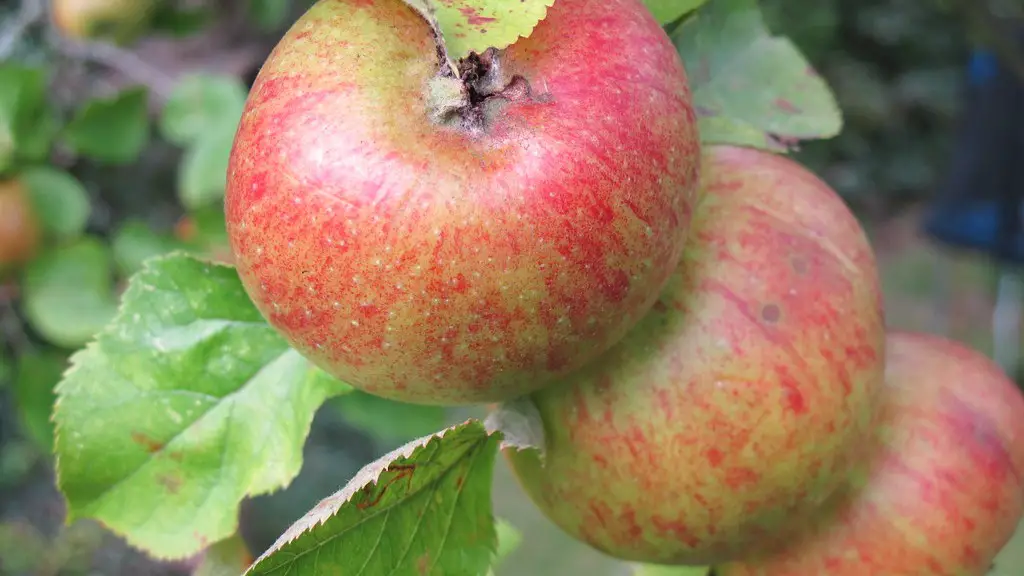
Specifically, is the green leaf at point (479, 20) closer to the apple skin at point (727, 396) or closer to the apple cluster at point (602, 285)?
the apple cluster at point (602, 285)

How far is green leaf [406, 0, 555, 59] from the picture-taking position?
533 millimetres

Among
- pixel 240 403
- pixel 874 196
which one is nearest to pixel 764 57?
pixel 240 403

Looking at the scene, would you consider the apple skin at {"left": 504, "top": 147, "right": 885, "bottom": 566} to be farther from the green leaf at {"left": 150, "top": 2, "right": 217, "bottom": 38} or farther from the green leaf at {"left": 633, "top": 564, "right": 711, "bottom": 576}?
the green leaf at {"left": 150, "top": 2, "right": 217, "bottom": 38}

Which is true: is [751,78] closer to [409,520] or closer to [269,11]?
[409,520]

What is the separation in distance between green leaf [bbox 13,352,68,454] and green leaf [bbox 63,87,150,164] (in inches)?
15.0

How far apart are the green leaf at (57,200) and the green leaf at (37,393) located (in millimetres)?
234

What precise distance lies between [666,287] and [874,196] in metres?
4.76

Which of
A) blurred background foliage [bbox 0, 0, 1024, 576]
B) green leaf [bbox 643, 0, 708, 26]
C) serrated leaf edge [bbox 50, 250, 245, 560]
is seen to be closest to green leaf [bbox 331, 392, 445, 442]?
blurred background foliage [bbox 0, 0, 1024, 576]

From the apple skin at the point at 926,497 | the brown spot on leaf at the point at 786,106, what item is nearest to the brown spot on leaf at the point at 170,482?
the apple skin at the point at 926,497

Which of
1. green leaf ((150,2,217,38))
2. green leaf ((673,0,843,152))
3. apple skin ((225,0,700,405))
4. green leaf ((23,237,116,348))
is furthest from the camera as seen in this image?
green leaf ((150,2,217,38))

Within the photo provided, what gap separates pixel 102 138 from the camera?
5.40 feet

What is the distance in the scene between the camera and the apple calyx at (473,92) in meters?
0.54

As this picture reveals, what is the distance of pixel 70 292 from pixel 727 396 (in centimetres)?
125

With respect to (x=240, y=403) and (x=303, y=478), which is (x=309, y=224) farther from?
(x=303, y=478)
